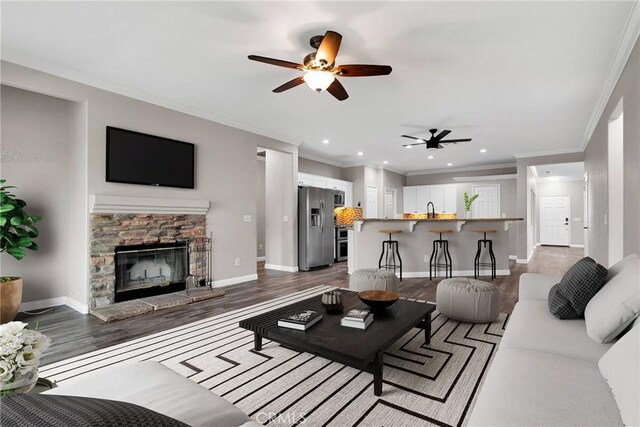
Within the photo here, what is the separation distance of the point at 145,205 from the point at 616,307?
4.30m

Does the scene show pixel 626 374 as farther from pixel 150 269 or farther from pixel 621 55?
pixel 150 269

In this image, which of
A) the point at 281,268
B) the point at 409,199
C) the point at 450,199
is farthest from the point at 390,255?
the point at 409,199

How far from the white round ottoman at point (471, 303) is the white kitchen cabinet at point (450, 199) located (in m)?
6.69

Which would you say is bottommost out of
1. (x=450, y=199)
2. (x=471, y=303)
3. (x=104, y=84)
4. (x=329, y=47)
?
(x=471, y=303)

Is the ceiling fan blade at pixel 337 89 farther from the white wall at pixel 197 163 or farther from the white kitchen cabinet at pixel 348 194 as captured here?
the white kitchen cabinet at pixel 348 194

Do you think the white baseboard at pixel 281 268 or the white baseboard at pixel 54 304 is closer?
the white baseboard at pixel 54 304

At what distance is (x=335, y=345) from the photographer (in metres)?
1.88

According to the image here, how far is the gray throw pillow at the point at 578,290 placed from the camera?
6.05 feet

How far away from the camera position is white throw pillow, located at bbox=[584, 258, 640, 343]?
1431 mm

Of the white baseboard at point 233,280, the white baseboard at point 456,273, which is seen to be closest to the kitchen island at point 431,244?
the white baseboard at point 456,273

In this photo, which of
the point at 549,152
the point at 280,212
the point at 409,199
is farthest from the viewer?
the point at 409,199

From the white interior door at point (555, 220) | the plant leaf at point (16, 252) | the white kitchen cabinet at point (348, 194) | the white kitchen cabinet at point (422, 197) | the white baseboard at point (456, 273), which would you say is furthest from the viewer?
the white interior door at point (555, 220)

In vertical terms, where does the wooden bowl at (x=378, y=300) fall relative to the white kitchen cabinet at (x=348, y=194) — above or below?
below

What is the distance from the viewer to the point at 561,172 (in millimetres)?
9594
